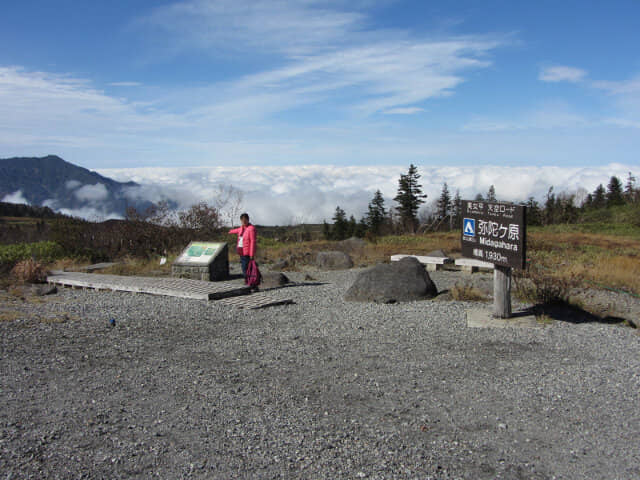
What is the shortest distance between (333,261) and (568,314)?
322 inches

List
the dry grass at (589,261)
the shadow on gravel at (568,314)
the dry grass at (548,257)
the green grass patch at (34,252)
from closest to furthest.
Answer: the shadow on gravel at (568,314), the dry grass at (589,261), the dry grass at (548,257), the green grass patch at (34,252)

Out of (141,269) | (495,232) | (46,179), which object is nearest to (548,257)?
(495,232)

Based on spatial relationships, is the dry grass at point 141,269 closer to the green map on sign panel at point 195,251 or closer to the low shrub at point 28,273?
the green map on sign panel at point 195,251

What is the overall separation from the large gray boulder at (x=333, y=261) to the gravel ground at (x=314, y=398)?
7.54 metres

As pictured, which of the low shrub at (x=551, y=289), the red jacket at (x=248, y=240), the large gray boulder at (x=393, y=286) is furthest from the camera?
the red jacket at (x=248, y=240)

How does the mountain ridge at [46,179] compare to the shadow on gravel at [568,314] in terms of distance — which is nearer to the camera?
the shadow on gravel at [568,314]

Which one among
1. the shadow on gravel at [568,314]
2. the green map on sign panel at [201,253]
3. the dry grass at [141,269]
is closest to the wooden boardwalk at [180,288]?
the green map on sign panel at [201,253]

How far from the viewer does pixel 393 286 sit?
1005 cm

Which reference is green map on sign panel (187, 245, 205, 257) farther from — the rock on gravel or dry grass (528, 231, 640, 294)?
dry grass (528, 231, 640, 294)

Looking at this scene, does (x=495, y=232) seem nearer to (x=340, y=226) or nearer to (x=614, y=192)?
(x=340, y=226)

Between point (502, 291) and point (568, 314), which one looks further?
point (568, 314)

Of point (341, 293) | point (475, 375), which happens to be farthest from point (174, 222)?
point (475, 375)

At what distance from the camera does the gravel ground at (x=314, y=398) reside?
367 centimetres

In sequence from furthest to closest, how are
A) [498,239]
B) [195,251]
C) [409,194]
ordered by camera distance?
[409,194] → [195,251] → [498,239]
